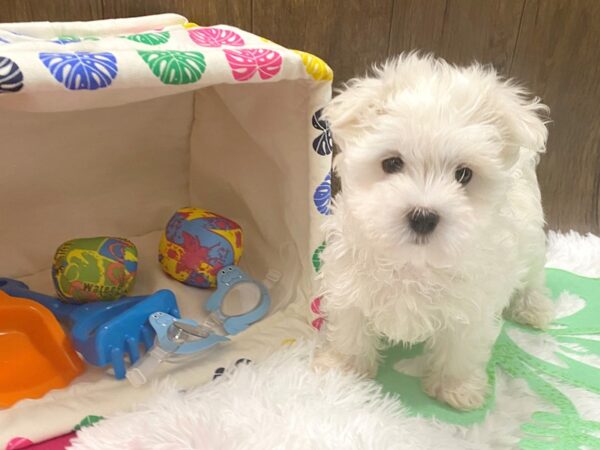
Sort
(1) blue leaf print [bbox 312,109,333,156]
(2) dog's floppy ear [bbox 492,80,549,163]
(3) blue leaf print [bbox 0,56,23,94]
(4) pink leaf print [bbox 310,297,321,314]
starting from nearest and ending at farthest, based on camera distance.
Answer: (3) blue leaf print [bbox 0,56,23,94] → (2) dog's floppy ear [bbox 492,80,549,163] → (1) blue leaf print [bbox 312,109,333,156] → (4) pink leaf print [bbox 310,297,321,314]

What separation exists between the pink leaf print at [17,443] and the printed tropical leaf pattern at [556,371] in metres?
0.79

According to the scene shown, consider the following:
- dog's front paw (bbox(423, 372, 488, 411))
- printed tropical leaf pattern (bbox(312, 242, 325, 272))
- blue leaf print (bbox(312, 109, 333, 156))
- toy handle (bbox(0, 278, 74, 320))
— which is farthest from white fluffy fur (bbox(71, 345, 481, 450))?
blue leaf print (bbox(312, 109, 333, 156))

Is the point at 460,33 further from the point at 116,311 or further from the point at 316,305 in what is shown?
the point at 116,311

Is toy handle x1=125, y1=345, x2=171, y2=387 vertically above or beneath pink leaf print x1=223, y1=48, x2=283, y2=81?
beneath

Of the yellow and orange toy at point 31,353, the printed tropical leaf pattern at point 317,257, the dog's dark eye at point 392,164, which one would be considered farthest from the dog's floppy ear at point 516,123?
the yellow and orange toy at point 31,353

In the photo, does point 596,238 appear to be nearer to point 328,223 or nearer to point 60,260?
point 328,223

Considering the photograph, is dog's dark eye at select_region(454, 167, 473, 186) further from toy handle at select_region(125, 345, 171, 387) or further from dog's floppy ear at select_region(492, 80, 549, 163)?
toy handle at select_region(125, 345, 171, 387)

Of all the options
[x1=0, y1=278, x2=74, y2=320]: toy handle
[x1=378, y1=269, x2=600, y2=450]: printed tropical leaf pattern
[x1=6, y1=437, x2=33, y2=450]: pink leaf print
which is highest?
[x1=0, y1=278, x2=74, y2=320]: toy handle

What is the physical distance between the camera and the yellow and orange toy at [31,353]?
4.36 feet

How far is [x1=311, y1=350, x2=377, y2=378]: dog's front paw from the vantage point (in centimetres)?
142

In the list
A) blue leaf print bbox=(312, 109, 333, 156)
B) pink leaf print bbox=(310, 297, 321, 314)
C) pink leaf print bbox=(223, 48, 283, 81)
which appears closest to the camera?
pink leaf print bbox=(223, 48, 283, 81)

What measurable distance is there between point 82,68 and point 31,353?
693 mm

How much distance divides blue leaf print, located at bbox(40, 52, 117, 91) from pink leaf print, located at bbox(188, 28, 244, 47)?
0.85 ft

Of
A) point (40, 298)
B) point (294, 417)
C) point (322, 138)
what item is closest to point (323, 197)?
point (322, 138)
